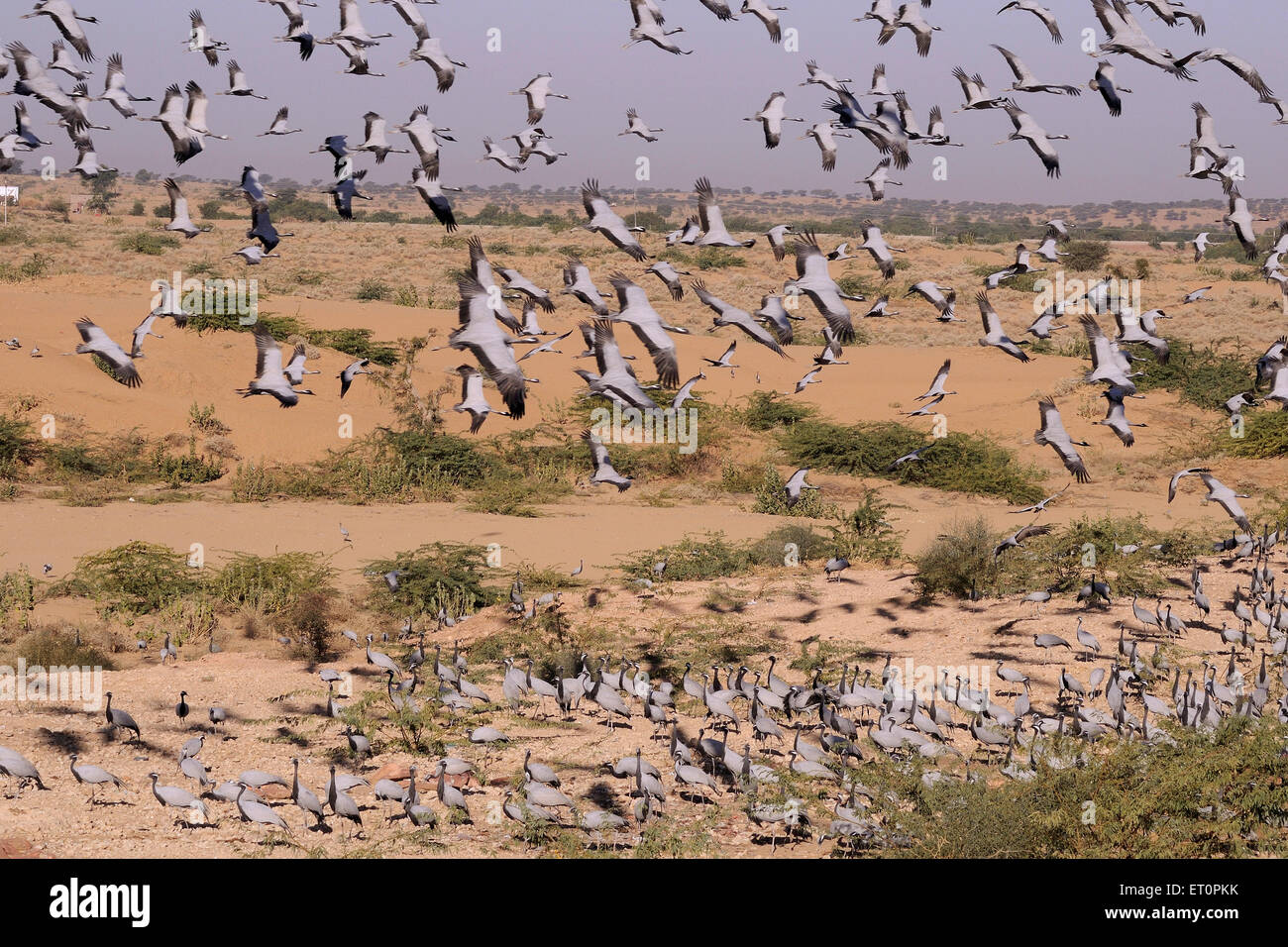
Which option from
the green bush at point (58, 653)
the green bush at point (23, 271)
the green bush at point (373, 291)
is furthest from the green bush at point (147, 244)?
the green bush at point (58, 653)

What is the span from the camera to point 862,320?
40.3m

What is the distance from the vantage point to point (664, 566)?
610 inches

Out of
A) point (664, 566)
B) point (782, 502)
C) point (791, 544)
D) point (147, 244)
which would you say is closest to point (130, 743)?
point (664, 566)

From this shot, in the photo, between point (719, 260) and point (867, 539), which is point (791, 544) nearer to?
point (867, 539)

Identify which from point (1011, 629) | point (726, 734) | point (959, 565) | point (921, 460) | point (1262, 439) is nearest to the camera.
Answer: point (726, 734)

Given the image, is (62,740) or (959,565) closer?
(62,740)

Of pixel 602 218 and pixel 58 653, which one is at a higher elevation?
pixel 602 218

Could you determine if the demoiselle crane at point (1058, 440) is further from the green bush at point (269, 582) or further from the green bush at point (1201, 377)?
the green bush at point (1201, 377)

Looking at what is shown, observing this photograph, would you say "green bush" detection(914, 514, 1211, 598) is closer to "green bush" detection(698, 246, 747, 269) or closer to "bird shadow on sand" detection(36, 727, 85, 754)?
"bird shadow on sand" detection(36, 727, 85, 754)

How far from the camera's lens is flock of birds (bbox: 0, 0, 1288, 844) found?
8.99 metres

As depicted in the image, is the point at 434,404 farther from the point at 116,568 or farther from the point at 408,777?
the point at 408,777

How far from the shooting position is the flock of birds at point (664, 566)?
8992 mm

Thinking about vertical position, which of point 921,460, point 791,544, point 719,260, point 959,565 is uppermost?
point 719,260
